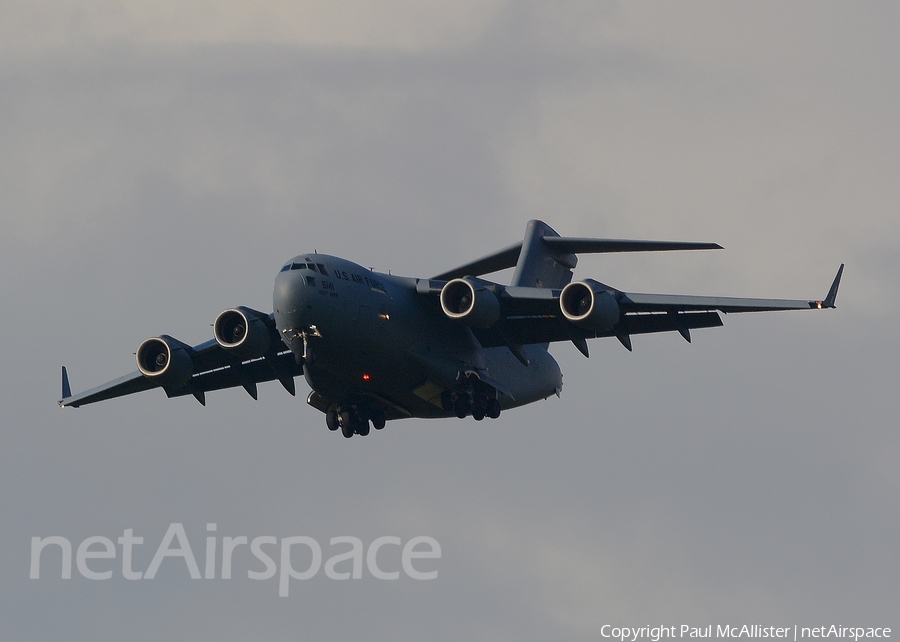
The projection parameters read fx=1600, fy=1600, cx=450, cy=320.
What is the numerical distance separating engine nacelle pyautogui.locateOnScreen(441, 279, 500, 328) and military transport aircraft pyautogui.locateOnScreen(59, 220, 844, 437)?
0.02 metres

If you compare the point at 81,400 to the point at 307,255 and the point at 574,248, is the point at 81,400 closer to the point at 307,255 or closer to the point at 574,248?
the point at 307,255

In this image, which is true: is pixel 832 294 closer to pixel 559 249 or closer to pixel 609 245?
pixel 609 245

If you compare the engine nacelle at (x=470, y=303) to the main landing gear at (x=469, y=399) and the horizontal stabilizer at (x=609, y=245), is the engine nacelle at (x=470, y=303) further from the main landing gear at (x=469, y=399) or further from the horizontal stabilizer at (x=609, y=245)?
the horizontal stabilizer at (x=609, y=245)

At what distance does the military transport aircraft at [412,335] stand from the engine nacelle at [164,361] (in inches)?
0.8

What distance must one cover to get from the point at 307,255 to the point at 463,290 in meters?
3.07

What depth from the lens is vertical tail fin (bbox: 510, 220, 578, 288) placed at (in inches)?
1410

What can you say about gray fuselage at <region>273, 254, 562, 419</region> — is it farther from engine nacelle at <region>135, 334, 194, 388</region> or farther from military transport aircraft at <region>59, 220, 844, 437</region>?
engine nacelle at <region>135, 334, 194, 388</region>

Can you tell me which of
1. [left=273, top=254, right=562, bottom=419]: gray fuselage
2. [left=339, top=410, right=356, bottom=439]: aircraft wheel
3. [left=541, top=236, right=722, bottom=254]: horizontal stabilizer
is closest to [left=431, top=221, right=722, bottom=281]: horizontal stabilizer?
[left=541, top=236, right=722, bottom=254]: horizontal stabilizer

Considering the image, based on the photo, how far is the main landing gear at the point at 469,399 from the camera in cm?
3184

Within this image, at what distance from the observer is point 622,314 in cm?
3073

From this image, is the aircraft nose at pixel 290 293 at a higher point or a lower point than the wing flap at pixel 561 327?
lower

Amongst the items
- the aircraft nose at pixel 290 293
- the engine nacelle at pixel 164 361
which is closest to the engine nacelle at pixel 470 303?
the aircraft nose at pixel 290 293

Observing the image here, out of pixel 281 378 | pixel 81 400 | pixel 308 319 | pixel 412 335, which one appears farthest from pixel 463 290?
pixel 81 400

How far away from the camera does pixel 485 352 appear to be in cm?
3256
